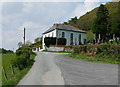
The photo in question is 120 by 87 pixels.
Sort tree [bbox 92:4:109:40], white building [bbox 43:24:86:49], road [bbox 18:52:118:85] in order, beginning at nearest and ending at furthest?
1. road [bbox 18:52:118:85]
2. tree [bbox 92:4:109:40]
3. white building [bbox 43:24:86:49]

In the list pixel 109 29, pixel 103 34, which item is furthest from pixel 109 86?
pixel 109 29

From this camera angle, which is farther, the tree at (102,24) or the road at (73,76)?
the tree at (102,24)

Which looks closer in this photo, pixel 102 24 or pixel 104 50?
pixel 104 50

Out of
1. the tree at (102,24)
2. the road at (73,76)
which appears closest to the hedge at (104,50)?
the road at (73,76)

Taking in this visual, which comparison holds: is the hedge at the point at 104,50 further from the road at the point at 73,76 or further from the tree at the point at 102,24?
the tree at the point at 102,24

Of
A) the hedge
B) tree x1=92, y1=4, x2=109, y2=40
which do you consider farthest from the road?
tree x1=92, y1=4, x2=109, y2=40

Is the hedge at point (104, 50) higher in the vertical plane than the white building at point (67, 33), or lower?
lower

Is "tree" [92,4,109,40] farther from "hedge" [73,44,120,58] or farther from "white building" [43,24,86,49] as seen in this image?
"hedge" [73,44,120,58]

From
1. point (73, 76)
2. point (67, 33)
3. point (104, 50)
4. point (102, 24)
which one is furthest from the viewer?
point (67, 33)

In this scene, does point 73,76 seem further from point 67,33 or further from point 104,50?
point 67,33

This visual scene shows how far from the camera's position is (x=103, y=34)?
30.4 metres

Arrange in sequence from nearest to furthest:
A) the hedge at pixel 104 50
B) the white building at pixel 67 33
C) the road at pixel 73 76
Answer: the road at pixel 73 76
the hedge at pixel 104 50
the white building at pixel 67 33

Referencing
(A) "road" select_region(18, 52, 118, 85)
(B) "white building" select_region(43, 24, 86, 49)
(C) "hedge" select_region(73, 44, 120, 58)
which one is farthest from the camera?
(B) "white building" select_region(43, 24, 86, 49)

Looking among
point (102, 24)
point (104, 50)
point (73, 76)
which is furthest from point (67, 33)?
point (73, 76)
